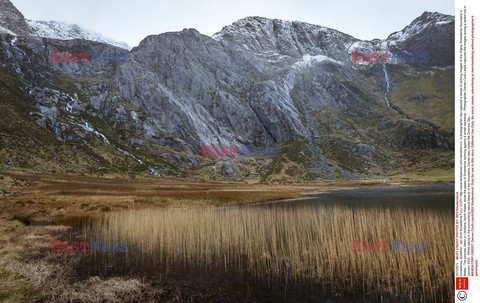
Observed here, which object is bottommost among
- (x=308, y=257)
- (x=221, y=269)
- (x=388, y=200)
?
(x=388, y=200)

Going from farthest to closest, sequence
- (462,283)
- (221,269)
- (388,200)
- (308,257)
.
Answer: (388,200), (308,257), (221,269), (462,283)

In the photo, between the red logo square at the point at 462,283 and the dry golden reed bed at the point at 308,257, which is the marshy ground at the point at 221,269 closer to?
the dry golden reed bed at the point at 308,257

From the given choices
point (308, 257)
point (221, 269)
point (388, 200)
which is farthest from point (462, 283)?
point (388, 200)

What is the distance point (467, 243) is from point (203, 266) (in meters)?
14.7

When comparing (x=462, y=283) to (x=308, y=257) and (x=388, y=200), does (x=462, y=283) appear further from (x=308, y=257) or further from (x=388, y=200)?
(x=388, y=200)

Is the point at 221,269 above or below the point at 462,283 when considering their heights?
below

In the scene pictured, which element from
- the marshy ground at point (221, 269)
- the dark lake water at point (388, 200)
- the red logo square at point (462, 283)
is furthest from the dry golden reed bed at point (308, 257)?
the dark lake water at point (388, 200)

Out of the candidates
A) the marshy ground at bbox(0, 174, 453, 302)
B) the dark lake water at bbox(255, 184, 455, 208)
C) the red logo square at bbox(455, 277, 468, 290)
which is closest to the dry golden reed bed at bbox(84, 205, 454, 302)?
the marshy ground at bbox(0, 174, 453, 302)

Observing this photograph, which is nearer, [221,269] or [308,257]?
[221,269]

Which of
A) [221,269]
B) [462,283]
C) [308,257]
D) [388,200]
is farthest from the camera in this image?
[388,200]

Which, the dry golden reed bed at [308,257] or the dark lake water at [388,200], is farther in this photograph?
the dark lake water at [388,200]

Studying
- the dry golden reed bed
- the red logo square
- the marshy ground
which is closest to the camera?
the red logo square

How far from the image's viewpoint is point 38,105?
6993 inches

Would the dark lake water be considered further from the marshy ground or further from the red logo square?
the red logo square
